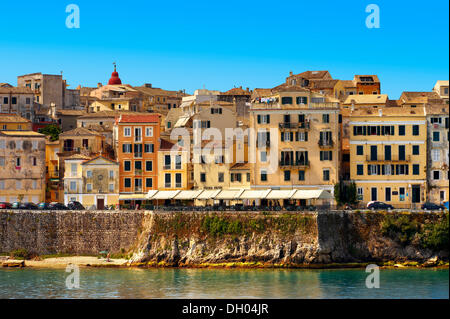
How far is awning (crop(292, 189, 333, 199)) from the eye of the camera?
277ft

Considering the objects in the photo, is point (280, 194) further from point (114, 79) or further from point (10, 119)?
point (114, 79)

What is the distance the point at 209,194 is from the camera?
88.5 m

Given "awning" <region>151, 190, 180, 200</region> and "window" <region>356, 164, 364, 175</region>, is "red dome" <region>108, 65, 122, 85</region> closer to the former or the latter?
"awning" <region>151, 190, 180, 200</region>

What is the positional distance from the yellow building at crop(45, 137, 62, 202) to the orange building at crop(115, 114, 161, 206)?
918cm

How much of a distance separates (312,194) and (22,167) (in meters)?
31.1

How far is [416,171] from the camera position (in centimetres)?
9094

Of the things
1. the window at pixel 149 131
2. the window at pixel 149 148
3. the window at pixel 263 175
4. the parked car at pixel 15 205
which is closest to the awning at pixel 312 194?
the window at pixel 263 175

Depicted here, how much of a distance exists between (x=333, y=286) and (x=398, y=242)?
1247cm

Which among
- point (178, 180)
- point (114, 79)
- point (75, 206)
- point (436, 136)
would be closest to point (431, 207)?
point (436, 136)

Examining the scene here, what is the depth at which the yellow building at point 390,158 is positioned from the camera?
90812 mm

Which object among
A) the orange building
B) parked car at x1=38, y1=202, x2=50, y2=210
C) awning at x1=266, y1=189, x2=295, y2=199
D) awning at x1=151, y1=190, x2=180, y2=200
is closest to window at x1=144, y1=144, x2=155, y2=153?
the orange building
